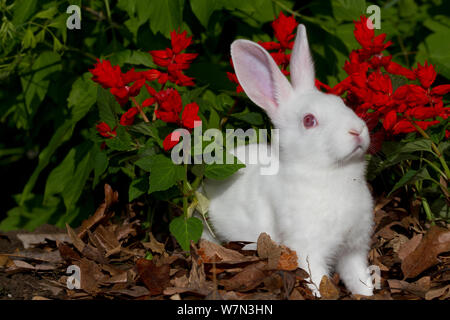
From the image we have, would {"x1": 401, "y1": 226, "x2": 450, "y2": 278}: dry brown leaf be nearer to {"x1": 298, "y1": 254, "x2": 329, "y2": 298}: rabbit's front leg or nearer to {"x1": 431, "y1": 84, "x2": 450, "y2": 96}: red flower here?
{"x1": 298, "y1": 254, "x2": 329, "y2": 298}: rabbit's front leg

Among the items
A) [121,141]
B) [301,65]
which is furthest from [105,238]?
[301,65]

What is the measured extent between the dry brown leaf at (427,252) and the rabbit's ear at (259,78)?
107 centimetres

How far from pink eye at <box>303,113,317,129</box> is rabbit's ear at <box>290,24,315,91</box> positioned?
1.00ft

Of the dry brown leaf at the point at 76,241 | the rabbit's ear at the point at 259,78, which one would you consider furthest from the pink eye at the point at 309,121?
the dry brown leaf at the point at 76,241

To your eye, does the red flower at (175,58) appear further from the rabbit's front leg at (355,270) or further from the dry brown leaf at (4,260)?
the dry brown leaf at (4,260)

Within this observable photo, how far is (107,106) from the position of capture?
3.21 metres

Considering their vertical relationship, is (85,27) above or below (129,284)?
above

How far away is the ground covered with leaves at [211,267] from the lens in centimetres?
278

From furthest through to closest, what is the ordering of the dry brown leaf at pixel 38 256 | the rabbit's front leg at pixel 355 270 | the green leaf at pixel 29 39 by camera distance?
1. the green leaf at pixel 29 39
2. the dry brown leaf at pixel 38 256
3. the rabbit's front leg at pixel 355 270

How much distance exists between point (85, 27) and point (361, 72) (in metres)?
2.13

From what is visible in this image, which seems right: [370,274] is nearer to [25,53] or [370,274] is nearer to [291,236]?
[291,236]

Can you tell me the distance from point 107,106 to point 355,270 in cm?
166

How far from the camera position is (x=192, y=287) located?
9.12 ft
